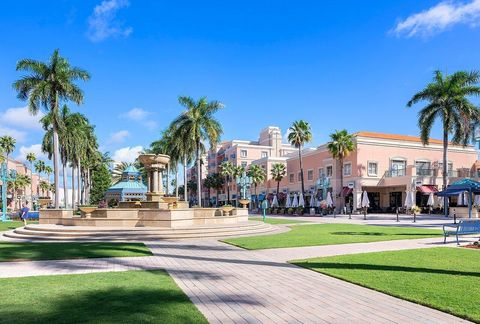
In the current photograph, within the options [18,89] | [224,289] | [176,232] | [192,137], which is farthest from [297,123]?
[224,289]

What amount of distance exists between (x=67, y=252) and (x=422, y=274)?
36.7 ft

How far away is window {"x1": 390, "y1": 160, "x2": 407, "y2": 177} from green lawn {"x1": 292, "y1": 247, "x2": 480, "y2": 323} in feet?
134

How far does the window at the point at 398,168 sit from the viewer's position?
51531 mm

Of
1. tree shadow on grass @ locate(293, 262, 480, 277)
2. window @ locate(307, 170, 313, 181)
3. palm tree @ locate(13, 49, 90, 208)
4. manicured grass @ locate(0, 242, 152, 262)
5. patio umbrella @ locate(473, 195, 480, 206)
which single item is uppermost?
palm tree @ locate(13, 49, 90, 208)

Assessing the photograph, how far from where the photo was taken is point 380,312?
6.11 m

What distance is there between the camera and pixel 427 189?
48.3m

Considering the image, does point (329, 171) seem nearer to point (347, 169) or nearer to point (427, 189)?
point (347, 169)

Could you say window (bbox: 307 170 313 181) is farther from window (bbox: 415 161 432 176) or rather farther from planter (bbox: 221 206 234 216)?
planter (bbox: 221 206 234 216)

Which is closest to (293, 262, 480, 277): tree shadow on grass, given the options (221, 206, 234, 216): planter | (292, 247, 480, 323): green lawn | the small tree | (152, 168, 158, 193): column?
(292, 247, 480, 323): green lawn

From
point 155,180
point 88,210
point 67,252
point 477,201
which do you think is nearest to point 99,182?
point 155,180

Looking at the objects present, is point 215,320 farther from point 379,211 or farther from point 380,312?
point 379,211

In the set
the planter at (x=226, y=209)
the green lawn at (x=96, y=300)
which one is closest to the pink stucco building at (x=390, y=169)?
the planter at (x=226, y=209)

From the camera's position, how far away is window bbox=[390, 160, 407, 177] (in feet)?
169

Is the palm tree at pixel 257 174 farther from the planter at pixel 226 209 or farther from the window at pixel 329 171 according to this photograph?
the planter at pixel 226 209
